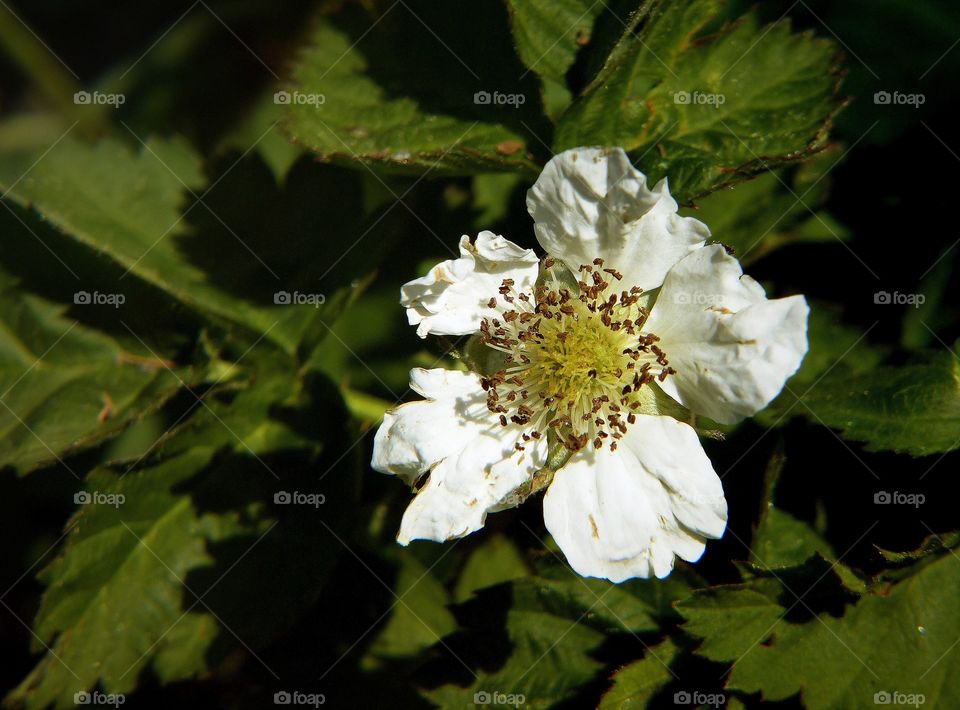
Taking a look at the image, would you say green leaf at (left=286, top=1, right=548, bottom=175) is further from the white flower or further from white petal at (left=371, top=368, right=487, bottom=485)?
white petal at (left=371, top=368, right=487, bottom=485)

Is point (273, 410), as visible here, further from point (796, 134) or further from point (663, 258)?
point (796, 134)

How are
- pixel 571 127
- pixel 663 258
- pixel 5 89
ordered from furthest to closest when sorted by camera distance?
1. pixel 5 89
2. pixel 571 127
3. pixel 663 258

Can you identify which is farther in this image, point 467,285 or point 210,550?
point 210,550

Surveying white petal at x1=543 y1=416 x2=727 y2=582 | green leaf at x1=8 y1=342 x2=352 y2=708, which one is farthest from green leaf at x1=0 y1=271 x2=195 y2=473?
white petal at x1=543 y1=416 x2=727 y2=582

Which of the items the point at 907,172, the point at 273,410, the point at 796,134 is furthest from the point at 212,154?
the point at 907,172

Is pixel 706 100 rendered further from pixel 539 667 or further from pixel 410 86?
pixel 539 667

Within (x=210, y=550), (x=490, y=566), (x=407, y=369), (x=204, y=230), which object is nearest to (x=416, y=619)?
(x=490, y=566)

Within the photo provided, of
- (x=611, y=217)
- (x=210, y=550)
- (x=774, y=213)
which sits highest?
(x=611, y=217)
